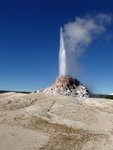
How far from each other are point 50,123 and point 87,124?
6015 millimetres

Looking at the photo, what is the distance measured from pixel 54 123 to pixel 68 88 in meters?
30.7

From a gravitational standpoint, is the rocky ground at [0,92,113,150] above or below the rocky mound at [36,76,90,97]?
below

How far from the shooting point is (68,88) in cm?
6294

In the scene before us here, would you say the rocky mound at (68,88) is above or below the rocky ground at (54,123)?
above

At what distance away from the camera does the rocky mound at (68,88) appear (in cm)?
6165

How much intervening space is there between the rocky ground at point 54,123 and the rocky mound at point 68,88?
45.8ft

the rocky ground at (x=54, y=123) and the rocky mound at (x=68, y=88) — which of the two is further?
the rocky mound at (x=68, y=88)

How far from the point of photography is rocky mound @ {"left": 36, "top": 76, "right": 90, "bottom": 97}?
61653 mm

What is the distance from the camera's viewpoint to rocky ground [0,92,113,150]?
987 inches

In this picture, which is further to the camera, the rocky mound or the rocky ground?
the rocky mound

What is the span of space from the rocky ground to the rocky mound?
1396cm

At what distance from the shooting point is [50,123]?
1282 inches

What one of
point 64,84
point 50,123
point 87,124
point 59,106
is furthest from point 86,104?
point 64,84

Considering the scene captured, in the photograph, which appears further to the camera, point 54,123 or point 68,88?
point 68,88
